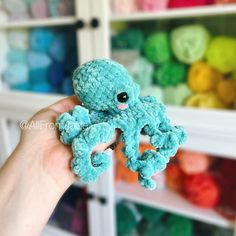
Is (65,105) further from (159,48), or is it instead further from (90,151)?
(159,48)

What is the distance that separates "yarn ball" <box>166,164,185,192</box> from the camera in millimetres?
1041

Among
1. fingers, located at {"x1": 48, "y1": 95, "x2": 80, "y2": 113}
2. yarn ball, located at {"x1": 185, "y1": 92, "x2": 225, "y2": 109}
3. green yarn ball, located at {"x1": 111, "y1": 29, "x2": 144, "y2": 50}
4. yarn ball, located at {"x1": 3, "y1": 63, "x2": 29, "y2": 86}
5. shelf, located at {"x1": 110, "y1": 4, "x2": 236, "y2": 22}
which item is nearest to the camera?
fingers, located at {"x1": 48, "y1": 95, "x2": 80, "y2": 113}

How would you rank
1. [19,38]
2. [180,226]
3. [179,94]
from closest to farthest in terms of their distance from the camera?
[179,94], [180,226], [19,38]

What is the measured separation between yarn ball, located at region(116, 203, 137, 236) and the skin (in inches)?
26.1

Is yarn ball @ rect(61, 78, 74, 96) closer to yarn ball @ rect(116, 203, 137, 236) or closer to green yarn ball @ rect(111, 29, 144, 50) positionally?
green yarn ball @ rect(111, 29, 144, 50)

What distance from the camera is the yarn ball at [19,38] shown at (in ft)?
3.88

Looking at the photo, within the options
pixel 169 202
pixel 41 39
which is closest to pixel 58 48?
pixel 41 39

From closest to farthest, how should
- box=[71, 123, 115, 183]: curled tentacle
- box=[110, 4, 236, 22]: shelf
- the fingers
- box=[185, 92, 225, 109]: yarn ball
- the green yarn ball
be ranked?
1. box=[71, 123, 115, 183]: curled tentacle
2. the fingers
3. box=[110, 4, 236, 22]: shelf
4. box=[185, 92, 225, 109]: yarn ball
5. the green yarn ball

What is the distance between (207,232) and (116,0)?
0.82 m

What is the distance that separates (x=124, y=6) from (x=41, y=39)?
1.23 ft

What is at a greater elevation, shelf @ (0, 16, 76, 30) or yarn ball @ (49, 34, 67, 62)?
shelf @ (0, 16, 76, 30)

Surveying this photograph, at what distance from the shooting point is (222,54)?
854 mm

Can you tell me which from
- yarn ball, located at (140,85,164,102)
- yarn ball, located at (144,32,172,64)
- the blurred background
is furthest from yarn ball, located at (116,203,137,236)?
yarn ball, located at (144,32,172,64)

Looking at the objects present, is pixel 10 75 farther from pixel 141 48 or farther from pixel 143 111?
pixel 143 111
